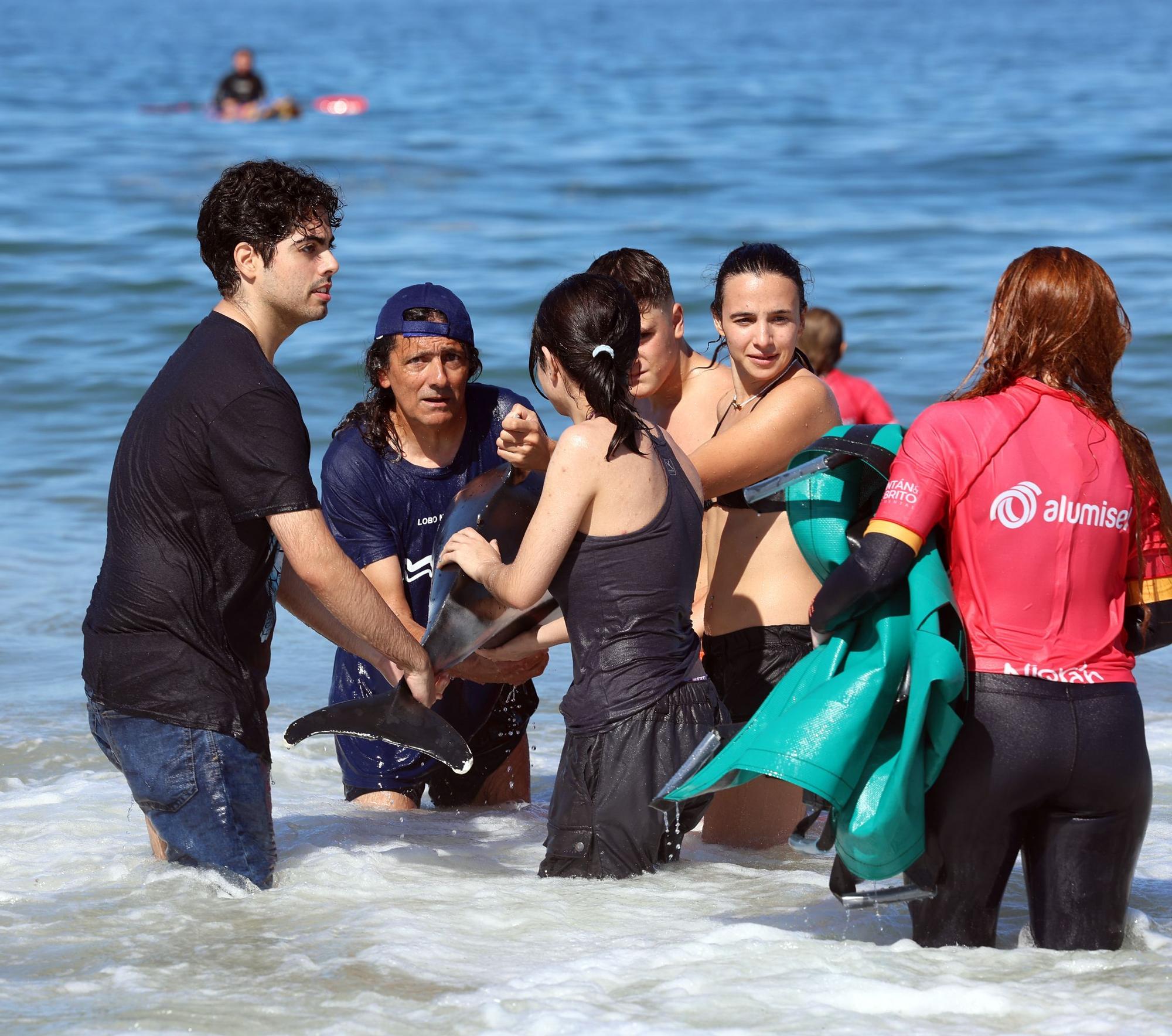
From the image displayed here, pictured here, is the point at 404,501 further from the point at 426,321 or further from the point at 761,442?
the point at 761,442

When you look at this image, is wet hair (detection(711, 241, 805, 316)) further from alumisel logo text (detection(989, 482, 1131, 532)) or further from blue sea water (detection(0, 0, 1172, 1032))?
alumisel logo text (detection(989, 482, 1131, 532))

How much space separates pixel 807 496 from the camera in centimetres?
331

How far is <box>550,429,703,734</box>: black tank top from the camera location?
12.0 feet

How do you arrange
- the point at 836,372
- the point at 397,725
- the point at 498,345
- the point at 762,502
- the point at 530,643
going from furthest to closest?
the point at 498,345 < the point at 836,372 < the point at 530,643 < the point at 762,502 < the point at 397,725

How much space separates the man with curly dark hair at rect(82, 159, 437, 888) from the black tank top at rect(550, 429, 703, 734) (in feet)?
1.72

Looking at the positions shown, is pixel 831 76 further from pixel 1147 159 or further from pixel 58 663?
pixel 58 663

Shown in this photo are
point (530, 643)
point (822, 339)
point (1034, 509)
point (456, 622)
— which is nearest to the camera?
point (1034, 509)

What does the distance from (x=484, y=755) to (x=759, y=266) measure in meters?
1.84

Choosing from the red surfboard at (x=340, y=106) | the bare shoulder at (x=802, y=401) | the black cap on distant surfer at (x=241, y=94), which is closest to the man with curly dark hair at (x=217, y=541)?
the bare shoulder at (x=802, y=401)

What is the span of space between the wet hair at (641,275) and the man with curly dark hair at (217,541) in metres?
1.02

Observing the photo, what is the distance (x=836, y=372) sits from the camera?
9180 mm

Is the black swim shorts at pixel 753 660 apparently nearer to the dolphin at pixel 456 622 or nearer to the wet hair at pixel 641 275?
the dolphin at pixel 456 622

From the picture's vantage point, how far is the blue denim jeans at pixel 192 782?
143 inches

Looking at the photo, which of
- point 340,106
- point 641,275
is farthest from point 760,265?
point 340,106
